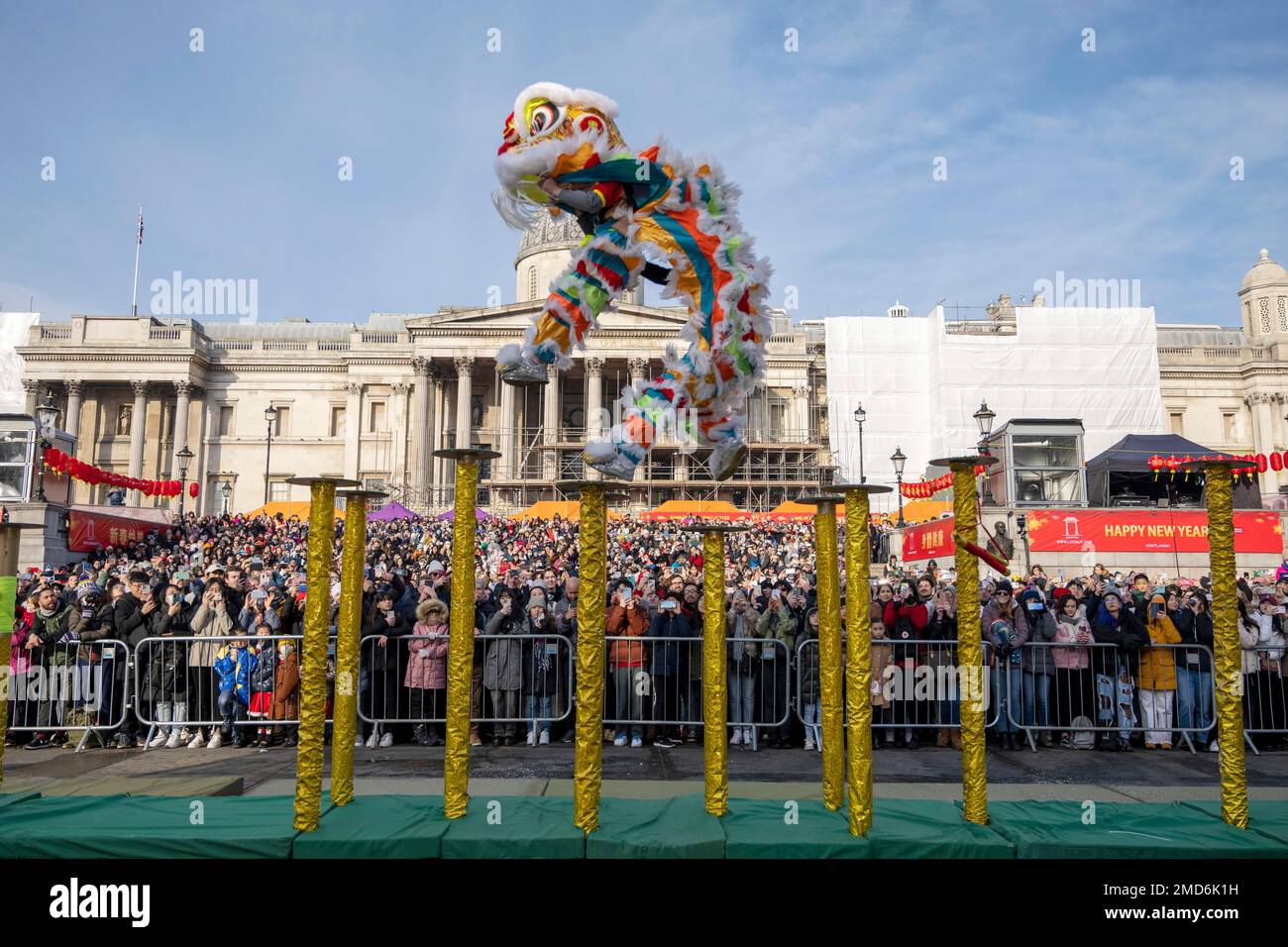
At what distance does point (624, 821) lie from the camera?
152 inches

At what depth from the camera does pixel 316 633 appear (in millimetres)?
3914

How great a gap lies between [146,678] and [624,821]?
6.38m

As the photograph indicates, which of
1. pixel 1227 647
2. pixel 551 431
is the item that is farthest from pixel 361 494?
pixel 551 431

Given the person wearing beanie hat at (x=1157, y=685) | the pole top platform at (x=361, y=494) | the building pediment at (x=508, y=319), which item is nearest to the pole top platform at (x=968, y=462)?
the pole top platform at (x=361, y=494)

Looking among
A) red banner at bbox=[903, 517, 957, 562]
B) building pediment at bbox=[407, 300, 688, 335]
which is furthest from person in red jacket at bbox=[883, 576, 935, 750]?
building pediment at bbox=[407, 300, 688, 335]

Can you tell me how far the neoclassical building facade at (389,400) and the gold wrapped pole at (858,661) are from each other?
39.3 m

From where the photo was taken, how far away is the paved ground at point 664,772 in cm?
539

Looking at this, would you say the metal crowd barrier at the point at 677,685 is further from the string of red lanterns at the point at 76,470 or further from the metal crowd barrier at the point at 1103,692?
the string of red lanterns at the point at 76,470

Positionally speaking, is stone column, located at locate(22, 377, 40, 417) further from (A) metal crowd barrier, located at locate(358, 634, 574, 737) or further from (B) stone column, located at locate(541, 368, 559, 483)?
(A) metal crowd barrier, located at locate(358, 634, 574, 737)

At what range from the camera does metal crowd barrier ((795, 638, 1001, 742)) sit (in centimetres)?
784
